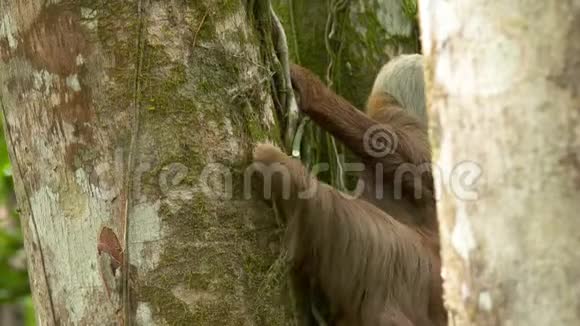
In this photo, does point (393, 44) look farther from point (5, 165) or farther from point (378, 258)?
point (5, 165)

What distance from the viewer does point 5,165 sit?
4.38 meters

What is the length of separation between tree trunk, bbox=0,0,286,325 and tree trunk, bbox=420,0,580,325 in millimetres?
1090

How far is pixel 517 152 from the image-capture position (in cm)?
162

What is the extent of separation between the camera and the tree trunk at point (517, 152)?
1603 mm

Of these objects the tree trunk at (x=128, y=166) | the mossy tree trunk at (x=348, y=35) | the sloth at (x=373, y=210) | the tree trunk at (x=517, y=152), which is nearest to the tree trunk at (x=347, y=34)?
the mossy tree trunk at (x=348, y=35)

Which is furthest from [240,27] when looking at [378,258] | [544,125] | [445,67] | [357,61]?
[357,61]

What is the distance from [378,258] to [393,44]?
158cm

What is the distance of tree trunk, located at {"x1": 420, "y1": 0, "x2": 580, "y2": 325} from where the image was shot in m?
1.60

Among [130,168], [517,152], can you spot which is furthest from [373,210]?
[517,152]

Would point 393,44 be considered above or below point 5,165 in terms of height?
above

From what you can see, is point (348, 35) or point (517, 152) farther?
point (348, 35)

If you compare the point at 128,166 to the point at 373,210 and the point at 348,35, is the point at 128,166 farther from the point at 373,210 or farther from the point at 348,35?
the point at 348,35

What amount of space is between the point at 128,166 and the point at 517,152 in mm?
1302

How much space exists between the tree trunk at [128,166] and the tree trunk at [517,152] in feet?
3.58
